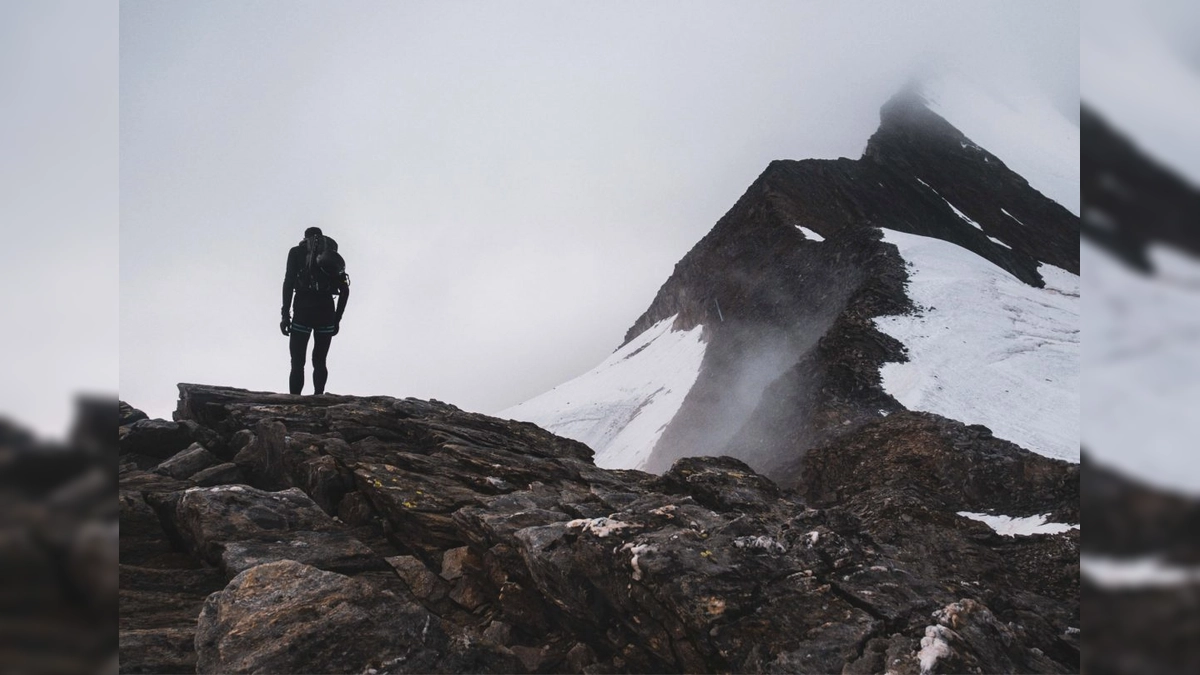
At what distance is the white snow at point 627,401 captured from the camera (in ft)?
137

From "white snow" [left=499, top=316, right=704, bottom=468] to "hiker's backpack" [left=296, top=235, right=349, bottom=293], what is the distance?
25239 millimetres

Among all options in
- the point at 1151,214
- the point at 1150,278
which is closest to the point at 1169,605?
the point at 1150,278

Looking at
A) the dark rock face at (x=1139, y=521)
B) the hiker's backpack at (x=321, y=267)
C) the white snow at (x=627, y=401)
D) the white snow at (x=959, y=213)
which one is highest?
the white snow at (x=959, y=213)

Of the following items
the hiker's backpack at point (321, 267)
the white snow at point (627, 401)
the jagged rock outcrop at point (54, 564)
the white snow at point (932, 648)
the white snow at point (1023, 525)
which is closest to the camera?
the jagged rock outcrop at point (54, 564)

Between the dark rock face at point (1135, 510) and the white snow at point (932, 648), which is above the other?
the dark rock face at point (1135, 510)

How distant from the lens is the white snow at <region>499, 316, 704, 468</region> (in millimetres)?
41875

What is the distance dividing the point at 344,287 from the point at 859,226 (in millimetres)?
33351

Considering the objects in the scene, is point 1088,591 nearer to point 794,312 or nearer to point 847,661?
point 847,661

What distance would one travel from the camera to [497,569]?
903 centimetres

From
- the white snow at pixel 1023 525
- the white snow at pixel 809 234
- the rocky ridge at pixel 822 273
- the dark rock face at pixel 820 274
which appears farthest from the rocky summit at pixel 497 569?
the white snow at pixel 809 234

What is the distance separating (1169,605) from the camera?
1.46m

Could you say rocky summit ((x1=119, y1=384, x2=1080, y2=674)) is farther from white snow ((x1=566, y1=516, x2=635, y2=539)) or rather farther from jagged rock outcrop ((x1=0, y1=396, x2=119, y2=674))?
jagged rock outcrop ((x1=0, y1=396, x2=119, y2=674))

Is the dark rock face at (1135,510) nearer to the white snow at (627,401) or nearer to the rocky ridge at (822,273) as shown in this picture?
the rocky ridge at (822,273)

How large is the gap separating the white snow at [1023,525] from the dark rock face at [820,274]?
734 cm
